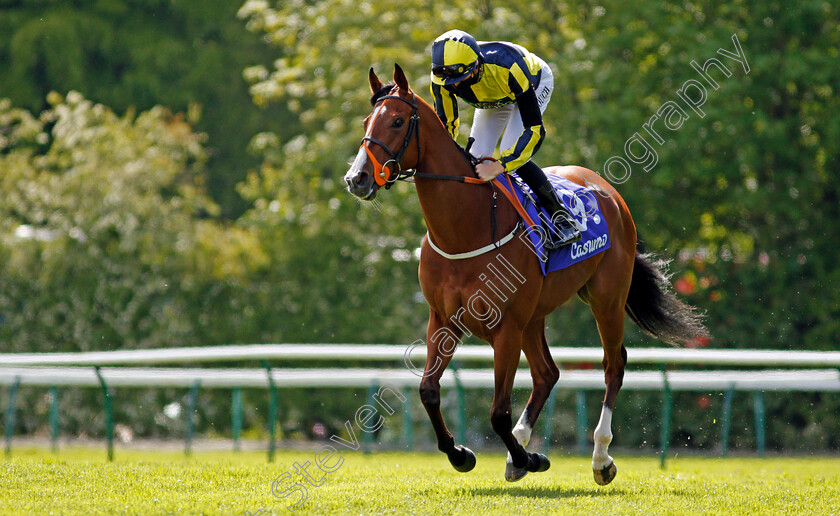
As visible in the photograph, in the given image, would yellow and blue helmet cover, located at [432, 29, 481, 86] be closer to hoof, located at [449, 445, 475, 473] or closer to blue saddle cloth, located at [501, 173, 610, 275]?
blue saddle cloth, located at [501, 173, 610, 275]

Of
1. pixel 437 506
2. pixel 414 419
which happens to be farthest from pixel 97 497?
pixel 414 419

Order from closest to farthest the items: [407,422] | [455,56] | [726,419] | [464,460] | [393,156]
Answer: [393,156] < [455,56] < [464,460] < [726,419] < [407,422]

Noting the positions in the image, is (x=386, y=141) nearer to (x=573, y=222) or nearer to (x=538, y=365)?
(x=573, y=222)

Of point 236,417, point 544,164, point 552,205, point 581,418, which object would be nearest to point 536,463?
point 552,205

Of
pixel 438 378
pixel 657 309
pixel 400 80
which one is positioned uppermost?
A: pixel 400 80

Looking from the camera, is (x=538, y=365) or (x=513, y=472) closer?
(x=513, y=472)

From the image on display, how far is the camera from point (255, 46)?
23.7m

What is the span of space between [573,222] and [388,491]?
6.29ft

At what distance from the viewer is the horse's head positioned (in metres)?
4.92

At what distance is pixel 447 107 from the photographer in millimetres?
5766

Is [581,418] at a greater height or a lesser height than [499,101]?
lesser

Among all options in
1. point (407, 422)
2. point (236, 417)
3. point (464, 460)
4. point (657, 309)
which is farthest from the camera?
point (407, 422)

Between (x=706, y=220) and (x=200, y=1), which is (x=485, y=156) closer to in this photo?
(x=706, y=220)

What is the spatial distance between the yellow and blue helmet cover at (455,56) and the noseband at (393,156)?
0.95 ft
